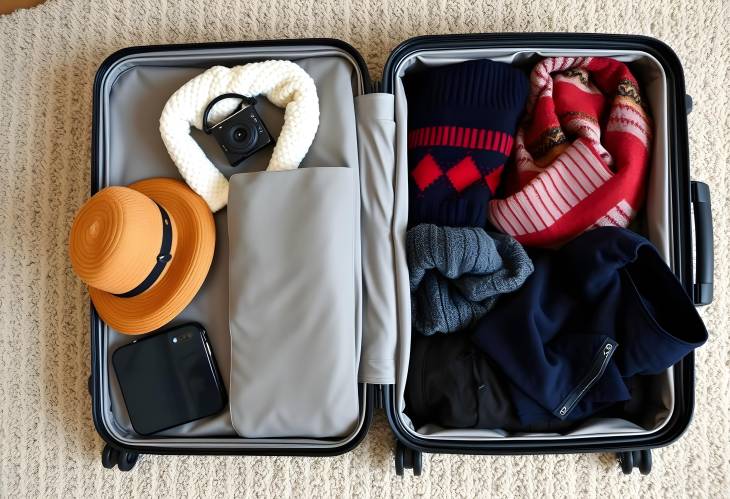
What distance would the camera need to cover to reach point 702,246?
2.46 feet

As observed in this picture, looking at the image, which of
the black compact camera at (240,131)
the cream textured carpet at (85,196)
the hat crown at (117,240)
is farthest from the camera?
the cream textured carpet at (85,196)

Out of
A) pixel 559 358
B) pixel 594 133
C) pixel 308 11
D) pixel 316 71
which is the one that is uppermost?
pixel 308 11

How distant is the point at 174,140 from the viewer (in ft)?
2.35

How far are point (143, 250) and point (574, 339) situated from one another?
0.58 m

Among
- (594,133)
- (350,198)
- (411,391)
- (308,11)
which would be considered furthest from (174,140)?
(594,133)

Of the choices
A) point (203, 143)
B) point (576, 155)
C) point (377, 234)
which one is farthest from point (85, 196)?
point (576, 155)

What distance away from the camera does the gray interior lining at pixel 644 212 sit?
2.40ft

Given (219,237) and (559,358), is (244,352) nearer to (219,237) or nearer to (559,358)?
(219,237)

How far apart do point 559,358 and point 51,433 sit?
834 mm

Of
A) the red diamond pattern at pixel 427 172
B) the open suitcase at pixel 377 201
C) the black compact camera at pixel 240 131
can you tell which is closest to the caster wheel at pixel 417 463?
the open suitcase at pixel 377 201

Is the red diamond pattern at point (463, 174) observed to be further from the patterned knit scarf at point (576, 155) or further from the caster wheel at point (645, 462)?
the caster wheel at point (645, 462)

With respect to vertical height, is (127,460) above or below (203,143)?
below

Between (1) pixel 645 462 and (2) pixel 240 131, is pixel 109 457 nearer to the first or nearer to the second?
(2) pixel 240 131

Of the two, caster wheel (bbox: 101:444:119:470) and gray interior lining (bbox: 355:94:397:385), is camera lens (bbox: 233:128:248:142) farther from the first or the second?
caster wheel (bbox: 101:444:119:470)
